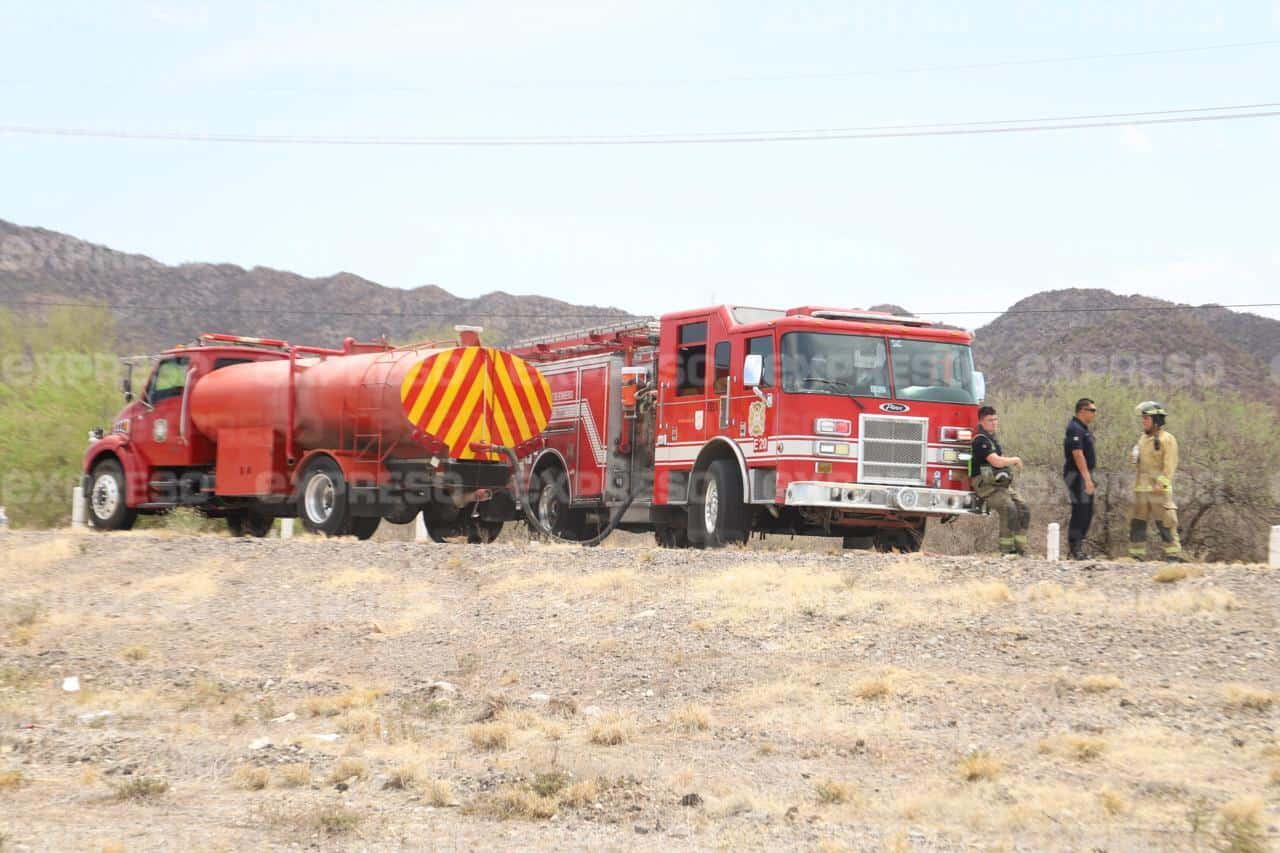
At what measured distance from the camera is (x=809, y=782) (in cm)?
793

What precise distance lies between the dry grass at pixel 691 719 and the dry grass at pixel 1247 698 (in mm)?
3176

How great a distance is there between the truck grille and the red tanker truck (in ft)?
18.9

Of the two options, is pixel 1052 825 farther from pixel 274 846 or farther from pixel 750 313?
pixel 750 313

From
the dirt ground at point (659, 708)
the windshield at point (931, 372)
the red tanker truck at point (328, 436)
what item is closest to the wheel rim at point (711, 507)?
the windshield at point (931, 372)

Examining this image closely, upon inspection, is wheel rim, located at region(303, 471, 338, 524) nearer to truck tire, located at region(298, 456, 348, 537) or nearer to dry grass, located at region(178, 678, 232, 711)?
truck tire, located at region(298, 456, 348, 537)

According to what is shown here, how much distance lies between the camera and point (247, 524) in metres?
24.0

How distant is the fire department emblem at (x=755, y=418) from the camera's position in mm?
17047

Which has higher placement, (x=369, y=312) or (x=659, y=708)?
(x=369, y=312)

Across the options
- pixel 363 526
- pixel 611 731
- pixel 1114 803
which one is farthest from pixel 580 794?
pixel 363 526

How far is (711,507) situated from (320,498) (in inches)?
237

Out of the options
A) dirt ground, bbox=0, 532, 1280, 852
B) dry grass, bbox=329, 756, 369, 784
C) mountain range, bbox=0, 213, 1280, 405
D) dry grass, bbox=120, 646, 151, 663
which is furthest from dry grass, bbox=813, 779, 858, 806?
mountain range, bbox=0, 213, 1280, 405

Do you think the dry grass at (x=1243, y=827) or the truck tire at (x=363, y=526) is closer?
the dry grass at (x=1243, y=827)

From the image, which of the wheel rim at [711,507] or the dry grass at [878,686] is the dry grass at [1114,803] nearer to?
the dry grass at [878,686]

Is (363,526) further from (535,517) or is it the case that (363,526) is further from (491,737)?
(491,737)
